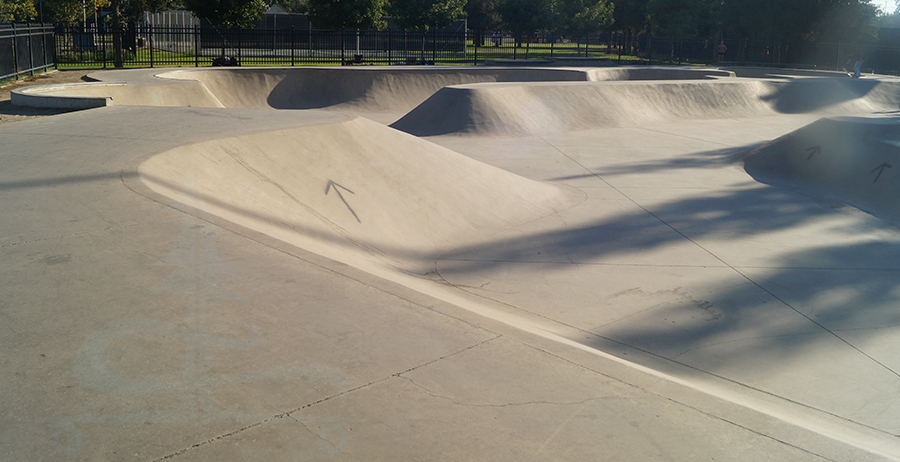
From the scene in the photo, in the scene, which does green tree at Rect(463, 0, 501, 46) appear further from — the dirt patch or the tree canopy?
the dirt patch

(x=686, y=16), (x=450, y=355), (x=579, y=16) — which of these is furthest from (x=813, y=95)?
(x=579, y=16)

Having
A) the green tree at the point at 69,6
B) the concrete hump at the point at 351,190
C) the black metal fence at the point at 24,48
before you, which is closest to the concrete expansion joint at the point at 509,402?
the concrete hump at the point at 351,190

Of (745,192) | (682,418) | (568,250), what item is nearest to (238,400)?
(682,418)

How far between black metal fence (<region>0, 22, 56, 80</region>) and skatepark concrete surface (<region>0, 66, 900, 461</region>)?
465 cm

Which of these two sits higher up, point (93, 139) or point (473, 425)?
point (93, 139)

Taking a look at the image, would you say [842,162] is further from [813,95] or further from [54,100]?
[54,100]

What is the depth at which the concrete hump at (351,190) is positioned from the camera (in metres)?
7.02

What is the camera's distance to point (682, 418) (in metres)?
3.44

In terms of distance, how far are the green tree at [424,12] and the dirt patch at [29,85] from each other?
1149 inches

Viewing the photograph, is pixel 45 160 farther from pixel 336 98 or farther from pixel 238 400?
pixel 336 98

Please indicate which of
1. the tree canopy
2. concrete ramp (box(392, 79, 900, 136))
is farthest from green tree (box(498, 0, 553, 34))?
concrete ramp (box(392, 79, 900, 136))

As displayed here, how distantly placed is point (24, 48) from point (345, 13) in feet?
68.4

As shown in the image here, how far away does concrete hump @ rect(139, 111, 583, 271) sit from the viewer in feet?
23.0

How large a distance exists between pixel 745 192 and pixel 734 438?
10371mm
